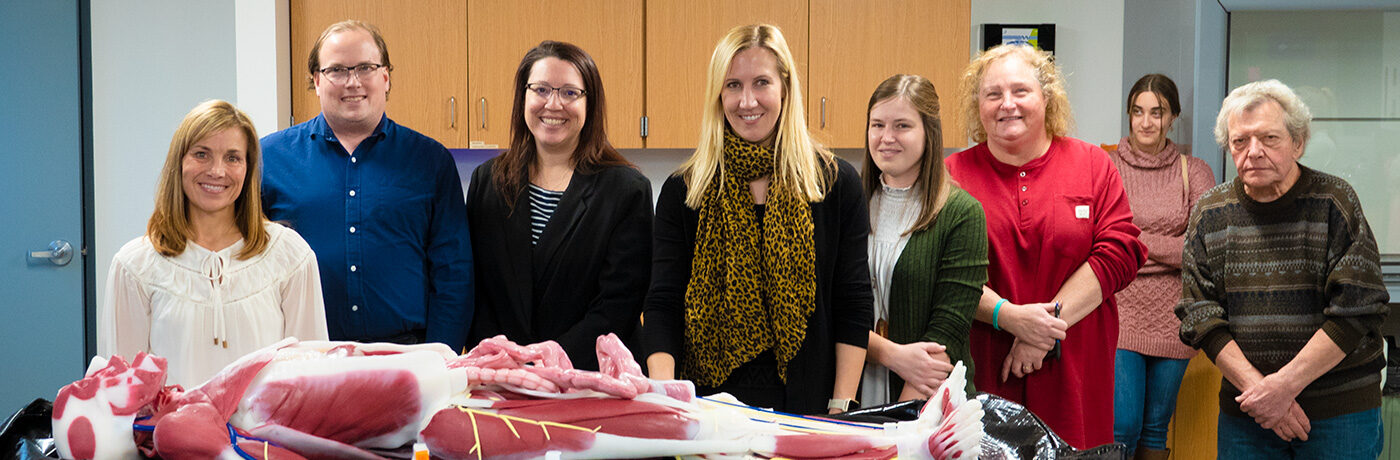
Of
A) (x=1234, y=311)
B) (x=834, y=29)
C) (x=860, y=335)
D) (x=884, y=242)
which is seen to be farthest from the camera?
(x=834, y=29)

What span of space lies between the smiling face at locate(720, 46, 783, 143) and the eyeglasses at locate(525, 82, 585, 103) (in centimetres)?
31

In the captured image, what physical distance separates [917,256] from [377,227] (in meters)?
1.07

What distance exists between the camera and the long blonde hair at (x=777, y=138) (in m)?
1.84

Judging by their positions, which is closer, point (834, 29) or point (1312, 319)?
point (1312, 319)

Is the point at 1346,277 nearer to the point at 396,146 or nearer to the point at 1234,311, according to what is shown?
the point at 1234,311

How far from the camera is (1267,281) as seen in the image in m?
2.14

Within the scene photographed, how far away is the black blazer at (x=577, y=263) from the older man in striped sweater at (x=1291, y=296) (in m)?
1.29

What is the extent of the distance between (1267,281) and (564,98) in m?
1.55

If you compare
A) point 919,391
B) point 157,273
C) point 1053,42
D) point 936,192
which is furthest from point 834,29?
point 157,273

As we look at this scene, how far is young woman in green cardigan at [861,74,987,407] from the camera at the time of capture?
6.34 ft

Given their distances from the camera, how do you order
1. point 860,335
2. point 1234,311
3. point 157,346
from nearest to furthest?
point 157,346
point 860,335
point 1234,311

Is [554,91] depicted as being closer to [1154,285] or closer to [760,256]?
[760,256]

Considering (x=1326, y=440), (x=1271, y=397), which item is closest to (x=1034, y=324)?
(x=1271, y=397)

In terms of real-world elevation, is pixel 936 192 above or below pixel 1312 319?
above
